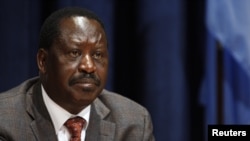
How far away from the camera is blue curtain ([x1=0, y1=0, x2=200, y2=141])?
2.55m

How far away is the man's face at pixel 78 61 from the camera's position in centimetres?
131

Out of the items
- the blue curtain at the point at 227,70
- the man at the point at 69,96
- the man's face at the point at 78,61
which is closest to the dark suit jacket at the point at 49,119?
the man at the point at 69,96

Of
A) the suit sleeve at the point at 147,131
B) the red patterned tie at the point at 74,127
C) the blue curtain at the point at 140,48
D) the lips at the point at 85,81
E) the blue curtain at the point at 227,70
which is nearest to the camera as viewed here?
the lips at the point at 85,81

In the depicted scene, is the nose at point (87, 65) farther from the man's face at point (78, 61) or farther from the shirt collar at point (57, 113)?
the shirt collar at point (57, 113)

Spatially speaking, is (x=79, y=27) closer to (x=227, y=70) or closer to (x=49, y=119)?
(x=49, y=119)

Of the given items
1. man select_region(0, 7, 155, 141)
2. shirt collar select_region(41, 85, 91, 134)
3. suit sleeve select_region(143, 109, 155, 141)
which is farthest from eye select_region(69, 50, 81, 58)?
suit sleeve select_region(143, 109, 155, 141)

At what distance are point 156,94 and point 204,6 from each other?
44 cm

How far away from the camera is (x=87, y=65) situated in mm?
1304

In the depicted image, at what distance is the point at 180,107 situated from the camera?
2.56m

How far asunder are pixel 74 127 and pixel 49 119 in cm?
7

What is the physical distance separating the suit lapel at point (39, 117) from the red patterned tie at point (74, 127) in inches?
1.6

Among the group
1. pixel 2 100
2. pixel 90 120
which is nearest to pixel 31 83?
pixel 2 100

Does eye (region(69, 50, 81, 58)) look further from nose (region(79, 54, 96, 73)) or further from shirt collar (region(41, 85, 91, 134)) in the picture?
shirt collar (region(41, 85, 91, 134))

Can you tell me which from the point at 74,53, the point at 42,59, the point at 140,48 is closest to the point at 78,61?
the point at 74,53
